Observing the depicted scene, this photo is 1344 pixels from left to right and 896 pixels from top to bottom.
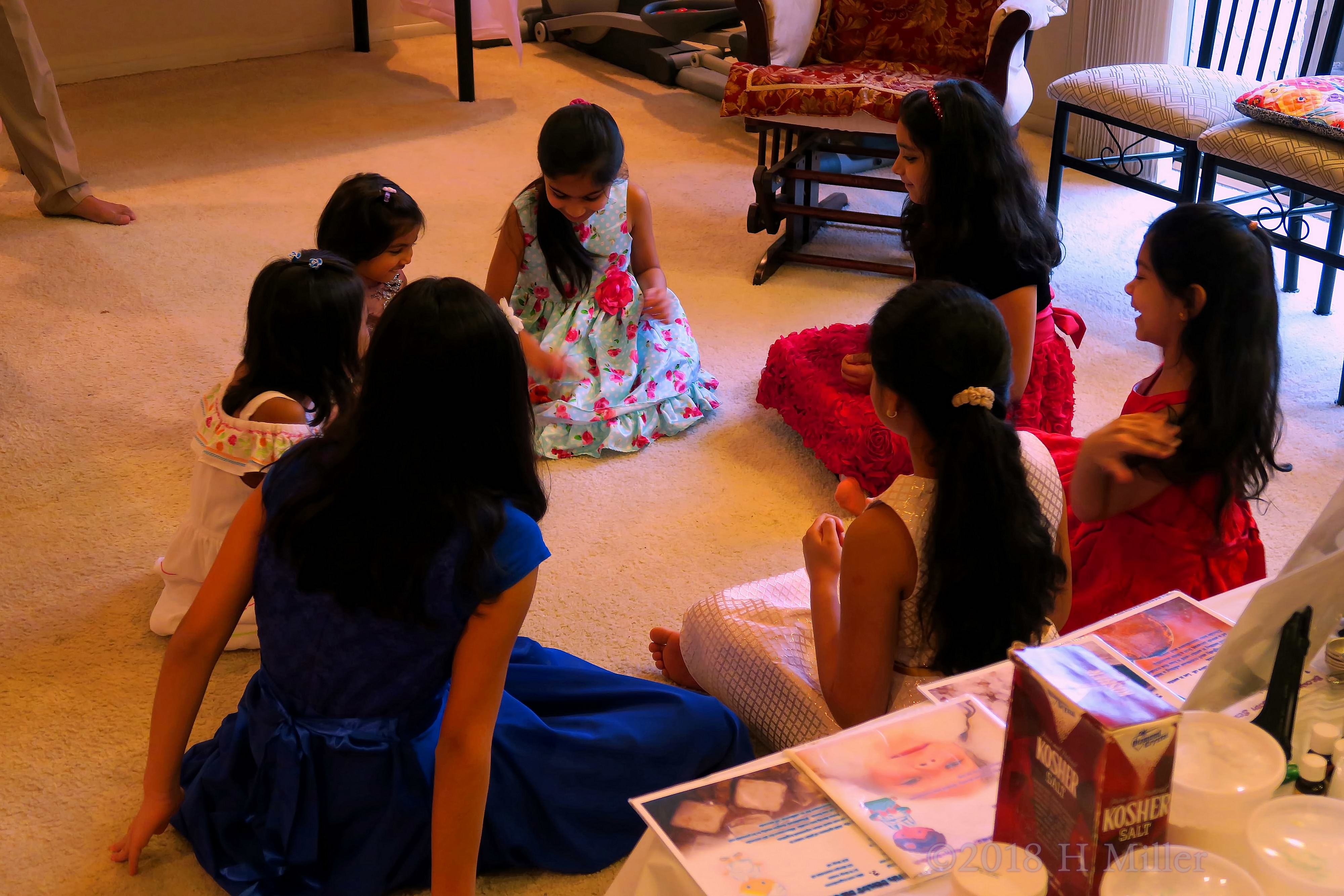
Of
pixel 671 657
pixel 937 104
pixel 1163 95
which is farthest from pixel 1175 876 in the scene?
pixel 1163 95

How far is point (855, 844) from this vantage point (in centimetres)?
88

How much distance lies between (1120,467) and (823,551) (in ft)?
1.43

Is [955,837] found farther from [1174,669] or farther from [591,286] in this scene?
[591,286]

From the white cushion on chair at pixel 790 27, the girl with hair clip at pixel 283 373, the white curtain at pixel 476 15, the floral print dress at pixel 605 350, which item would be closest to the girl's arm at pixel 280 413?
the girl with hair clip at pixel 283 373

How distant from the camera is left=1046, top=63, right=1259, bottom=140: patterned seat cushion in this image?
2.92 m

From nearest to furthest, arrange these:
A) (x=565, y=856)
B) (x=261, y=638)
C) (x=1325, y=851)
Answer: (x=1325, y=851), (x=261, y=638), (x=565, y=856)

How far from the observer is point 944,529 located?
128 centimetres

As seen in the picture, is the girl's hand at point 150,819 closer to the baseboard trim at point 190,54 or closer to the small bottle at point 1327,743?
the small bottle at point 1327,743

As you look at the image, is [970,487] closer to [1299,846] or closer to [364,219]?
[1299,846]

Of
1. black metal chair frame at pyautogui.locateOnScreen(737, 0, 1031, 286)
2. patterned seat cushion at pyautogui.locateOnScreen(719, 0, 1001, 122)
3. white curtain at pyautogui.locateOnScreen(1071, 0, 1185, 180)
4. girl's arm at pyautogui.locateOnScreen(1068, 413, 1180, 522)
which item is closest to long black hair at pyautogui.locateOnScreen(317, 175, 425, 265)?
girl's arm at pyautogui.locateOnScreen(1068, 413, 1180, 522)

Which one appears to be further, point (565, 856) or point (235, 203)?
point (235, 203)

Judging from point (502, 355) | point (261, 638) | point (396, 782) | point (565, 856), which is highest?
point (502, 355)

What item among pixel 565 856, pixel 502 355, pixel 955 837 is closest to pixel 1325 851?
pixel 955 837

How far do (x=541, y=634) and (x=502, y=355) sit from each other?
89 centimetres
